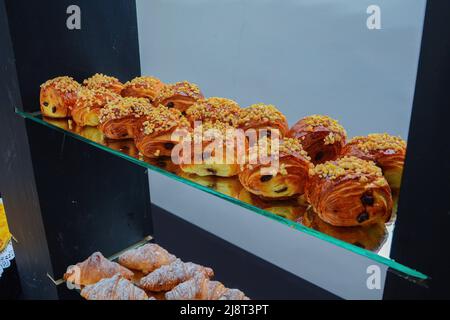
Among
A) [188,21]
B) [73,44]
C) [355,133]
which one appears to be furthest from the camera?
[188,21]

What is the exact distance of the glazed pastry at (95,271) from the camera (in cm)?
144

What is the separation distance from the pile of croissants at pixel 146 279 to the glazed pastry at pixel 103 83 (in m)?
0.57

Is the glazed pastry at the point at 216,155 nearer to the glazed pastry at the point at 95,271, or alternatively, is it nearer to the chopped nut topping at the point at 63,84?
Result: the chopped nut topping at the point at 63,84

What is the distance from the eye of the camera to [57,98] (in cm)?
126

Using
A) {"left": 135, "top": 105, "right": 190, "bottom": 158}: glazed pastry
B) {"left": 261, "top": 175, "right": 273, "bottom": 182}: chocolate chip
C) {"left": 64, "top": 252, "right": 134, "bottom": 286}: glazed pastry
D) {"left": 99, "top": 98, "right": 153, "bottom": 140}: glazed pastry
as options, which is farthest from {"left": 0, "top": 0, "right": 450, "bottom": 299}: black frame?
{"left": 135, "top": 105, "right": 190, "bottom": 158}: glazed pastry

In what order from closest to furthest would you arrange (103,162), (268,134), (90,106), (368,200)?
(368,200)
(268,134)
(90,106)
(103,162)

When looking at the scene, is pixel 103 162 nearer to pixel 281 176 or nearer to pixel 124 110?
pixel 124 110

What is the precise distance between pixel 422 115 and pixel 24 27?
113 cm

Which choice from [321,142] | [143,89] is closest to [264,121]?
[321,142]

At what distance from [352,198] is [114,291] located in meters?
0.83

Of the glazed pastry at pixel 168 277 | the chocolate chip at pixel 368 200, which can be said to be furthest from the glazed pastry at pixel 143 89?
the chocolate chip at pixel 368 200

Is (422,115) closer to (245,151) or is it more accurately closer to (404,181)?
(404,181)
